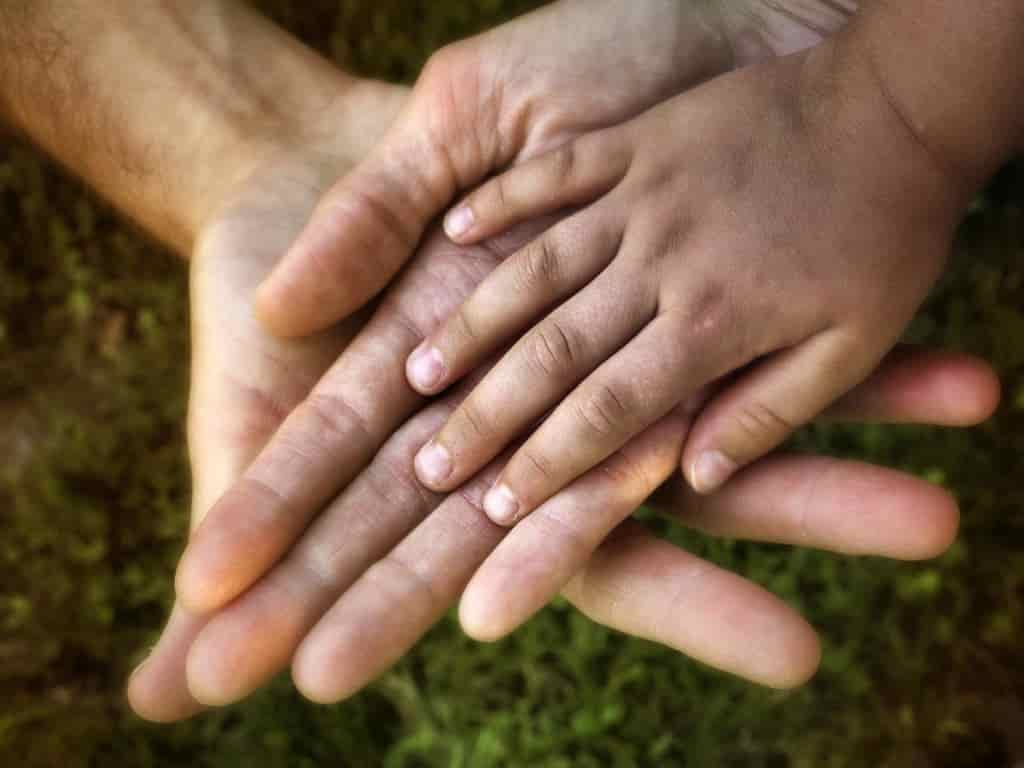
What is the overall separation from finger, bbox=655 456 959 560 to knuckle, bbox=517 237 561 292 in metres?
0.32

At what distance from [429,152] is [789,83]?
0.47 metres

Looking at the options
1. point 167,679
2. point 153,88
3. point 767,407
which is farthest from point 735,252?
point 153,88

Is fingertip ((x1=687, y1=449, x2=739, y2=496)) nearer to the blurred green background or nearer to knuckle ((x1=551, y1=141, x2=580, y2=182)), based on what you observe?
knuckle ((x1=551, y1=141, x2=580, y2=182))

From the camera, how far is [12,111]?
198cm

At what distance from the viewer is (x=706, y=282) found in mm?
1219

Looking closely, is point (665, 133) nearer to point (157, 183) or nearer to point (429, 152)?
point (429, 152)

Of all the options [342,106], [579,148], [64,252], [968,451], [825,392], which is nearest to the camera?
[825,392]

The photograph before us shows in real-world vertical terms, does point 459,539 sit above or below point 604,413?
below

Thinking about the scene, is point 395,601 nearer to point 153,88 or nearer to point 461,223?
point 461,223

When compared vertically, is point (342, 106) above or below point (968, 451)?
above

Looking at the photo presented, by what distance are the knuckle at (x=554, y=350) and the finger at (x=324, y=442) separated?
18 cm

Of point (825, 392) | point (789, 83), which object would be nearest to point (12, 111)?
point (789, 83)

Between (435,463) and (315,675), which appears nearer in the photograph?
(315,675)

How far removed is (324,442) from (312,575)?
0.55ft
